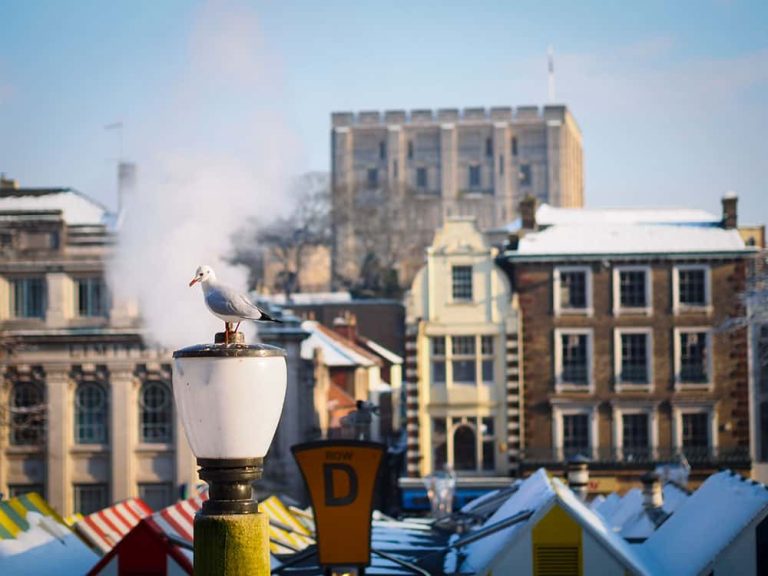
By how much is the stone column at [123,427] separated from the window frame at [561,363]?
46.5ft

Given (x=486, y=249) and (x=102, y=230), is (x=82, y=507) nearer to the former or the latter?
(x=102, y=230)

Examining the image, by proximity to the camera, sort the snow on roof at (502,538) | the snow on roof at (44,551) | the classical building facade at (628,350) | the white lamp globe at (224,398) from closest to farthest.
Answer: the white lamp globe at (224,398), the snow on roof at (502,538), the snow on roof at (44,551), the classical building facade at (628,350)

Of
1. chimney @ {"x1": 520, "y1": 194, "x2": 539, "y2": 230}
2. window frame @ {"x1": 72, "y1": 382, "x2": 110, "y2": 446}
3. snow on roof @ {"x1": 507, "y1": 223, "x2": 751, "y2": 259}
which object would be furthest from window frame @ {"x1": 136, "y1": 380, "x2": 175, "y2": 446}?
chimney @ {"x1": 520, "y1": 194, "x2": 539, "y2": 230}

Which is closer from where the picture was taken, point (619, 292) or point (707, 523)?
point (707, 523)

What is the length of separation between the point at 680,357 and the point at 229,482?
47059mm

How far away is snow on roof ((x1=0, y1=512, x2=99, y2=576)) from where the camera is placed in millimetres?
22922

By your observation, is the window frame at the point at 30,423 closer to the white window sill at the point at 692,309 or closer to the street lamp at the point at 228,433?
the white window sill at the point at 692,309

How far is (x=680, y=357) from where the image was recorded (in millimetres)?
54031

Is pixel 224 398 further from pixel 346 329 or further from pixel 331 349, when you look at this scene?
pixel 346 329

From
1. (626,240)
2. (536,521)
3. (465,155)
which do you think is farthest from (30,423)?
(465,155)

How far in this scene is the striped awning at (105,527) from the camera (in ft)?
98.8

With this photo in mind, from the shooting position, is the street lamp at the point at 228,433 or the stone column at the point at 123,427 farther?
the stone column at the point at 123,427

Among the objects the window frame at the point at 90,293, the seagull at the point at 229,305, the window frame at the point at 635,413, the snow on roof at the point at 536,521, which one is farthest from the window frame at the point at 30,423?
the seagull at the point at 229,305

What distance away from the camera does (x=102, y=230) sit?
56.4 m
